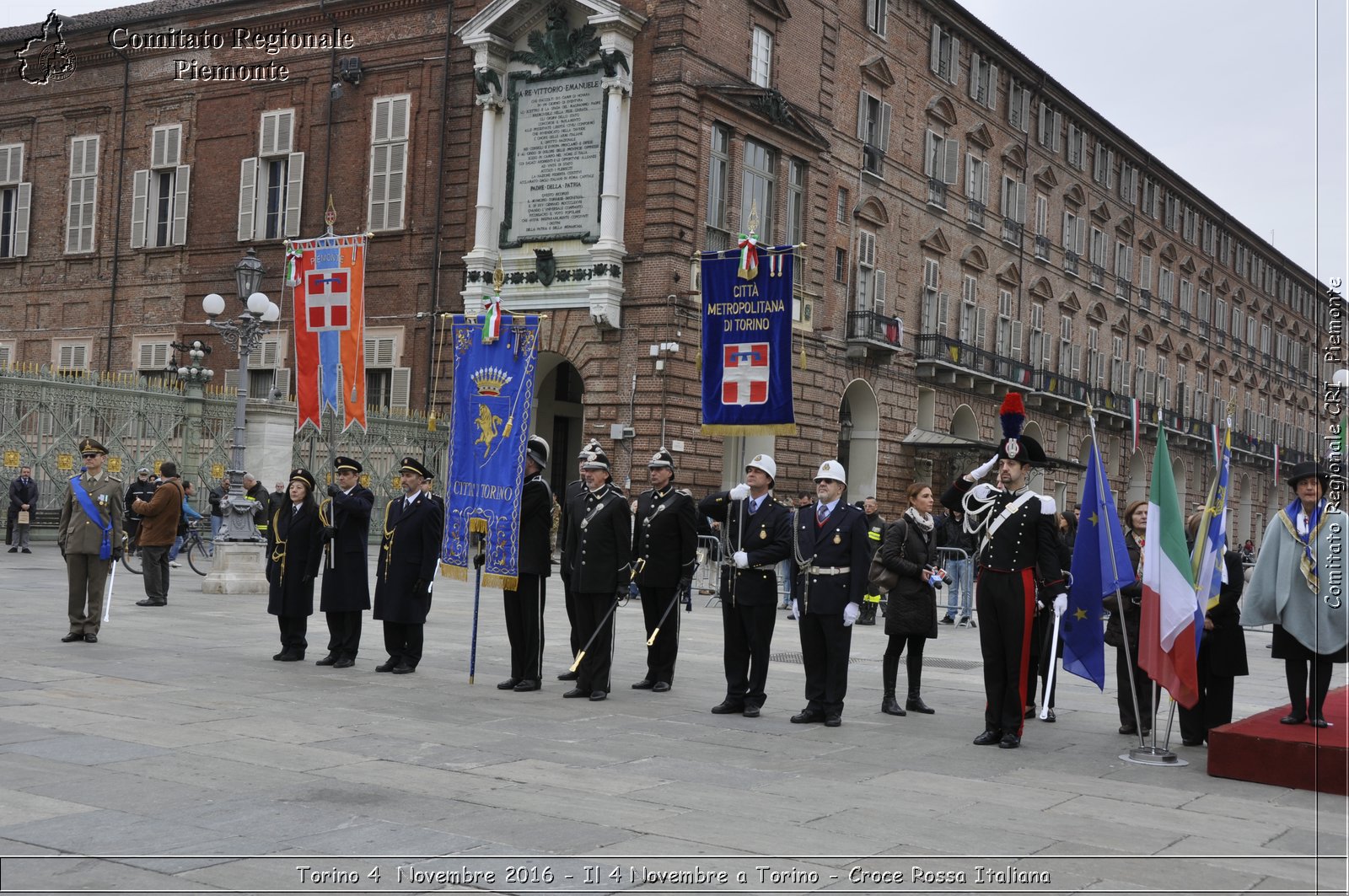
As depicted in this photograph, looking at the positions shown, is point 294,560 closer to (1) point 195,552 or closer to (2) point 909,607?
(2) point 909,607

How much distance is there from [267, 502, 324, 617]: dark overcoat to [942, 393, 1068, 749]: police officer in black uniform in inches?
230

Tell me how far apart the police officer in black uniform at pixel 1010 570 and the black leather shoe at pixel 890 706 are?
1.04 meters

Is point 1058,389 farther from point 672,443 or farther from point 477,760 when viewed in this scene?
point 477,760

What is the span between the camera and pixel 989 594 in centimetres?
955

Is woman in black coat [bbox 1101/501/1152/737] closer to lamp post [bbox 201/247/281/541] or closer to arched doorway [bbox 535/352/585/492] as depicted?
lamp post [bbox 201/247/281/541]

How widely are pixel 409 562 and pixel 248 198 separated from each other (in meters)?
24.3

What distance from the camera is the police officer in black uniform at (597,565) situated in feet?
35.1

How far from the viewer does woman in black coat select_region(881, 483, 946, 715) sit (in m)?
10.7

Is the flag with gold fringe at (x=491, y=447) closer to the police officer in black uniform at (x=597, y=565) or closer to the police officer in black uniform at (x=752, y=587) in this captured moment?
the police officer in black uniform at (x=597, y=565)

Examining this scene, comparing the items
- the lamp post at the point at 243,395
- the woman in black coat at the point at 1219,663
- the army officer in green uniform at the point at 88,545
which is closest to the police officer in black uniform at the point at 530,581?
the army officer in green uniform at the point at 88,545

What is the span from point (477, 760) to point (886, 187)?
29.0m

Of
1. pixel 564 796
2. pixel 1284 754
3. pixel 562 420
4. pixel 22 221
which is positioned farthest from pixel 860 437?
pixel 564 796

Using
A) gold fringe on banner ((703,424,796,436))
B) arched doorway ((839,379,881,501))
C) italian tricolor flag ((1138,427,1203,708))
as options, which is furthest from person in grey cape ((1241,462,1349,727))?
arched doorway ((839,379,881,501))

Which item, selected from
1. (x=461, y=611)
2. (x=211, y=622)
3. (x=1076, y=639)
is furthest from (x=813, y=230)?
(x=1076, y=639)
